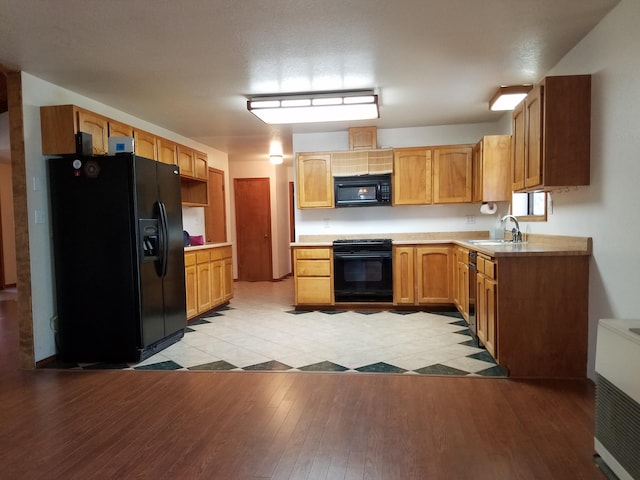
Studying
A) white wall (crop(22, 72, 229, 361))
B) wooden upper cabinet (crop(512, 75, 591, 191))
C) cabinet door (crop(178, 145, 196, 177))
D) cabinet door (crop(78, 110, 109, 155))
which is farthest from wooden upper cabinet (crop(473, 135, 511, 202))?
white wall (crop(22, 72, 229, 361))

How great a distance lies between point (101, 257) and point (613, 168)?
12.2 ft

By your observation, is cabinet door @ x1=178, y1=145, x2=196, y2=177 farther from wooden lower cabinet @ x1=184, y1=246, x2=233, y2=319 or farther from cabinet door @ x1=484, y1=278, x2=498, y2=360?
cabinet door @ x1=484, y1=278, x2=498, y2=360

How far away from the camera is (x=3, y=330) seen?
15.2 ft

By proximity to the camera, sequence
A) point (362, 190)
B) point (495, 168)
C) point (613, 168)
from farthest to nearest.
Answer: point (362, 190) → point (495, 168) → point (613, 168)

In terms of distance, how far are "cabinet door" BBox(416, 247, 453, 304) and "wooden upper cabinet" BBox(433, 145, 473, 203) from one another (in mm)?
706

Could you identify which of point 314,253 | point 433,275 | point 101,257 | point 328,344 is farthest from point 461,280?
point 101,257

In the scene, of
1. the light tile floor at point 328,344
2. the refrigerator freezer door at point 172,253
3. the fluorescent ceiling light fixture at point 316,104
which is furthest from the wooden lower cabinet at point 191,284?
the fluorescent ceiling light fixture at point 316,104

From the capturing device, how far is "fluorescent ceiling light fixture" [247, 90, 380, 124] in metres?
3.88

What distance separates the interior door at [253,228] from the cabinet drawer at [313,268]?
3062mm

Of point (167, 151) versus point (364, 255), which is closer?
point (167, 151)

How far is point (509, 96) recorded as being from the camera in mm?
3953

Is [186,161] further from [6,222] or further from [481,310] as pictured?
[6,222]

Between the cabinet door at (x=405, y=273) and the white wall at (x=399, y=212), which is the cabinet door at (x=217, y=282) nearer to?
the white wall at (x=399, y=212)

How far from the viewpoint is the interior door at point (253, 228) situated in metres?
8.17
